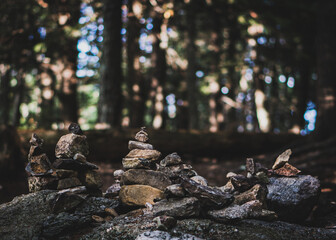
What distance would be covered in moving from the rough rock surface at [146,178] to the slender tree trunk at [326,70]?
6895 millimetres

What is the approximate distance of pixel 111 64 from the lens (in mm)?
8734

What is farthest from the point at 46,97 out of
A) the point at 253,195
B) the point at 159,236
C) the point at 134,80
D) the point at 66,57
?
the point at 159,236

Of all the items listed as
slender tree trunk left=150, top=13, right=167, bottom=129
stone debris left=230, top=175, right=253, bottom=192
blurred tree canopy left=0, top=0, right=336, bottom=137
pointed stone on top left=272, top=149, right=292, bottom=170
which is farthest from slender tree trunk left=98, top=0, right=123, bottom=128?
slender tree trunk left=150, top=13, right=167, bottom=129

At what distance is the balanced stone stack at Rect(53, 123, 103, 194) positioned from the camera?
3.70 metres

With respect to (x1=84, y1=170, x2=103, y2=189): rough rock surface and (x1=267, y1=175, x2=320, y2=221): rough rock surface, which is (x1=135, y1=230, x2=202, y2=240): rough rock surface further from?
(x1=267, y1=175, x2=320, y2=221): rough rock surface

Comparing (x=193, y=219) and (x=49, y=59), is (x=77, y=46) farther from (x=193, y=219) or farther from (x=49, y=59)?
(x=193, y=219)

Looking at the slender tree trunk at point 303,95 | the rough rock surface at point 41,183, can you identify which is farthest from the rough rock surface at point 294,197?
the slender tree trunk at point 303,95

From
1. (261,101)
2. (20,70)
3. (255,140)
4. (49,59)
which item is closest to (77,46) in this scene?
(49,59)

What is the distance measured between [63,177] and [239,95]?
91.3ft

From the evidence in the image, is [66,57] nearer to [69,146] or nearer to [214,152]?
[214,152]

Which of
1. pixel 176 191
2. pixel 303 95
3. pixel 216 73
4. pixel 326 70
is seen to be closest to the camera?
pixel 176 191

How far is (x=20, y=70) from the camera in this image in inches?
437

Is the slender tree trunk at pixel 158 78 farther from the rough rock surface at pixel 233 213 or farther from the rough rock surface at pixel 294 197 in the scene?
the rough rock surface at pixel 233 213

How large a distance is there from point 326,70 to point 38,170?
8.84 metres
